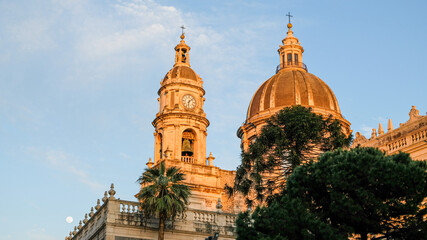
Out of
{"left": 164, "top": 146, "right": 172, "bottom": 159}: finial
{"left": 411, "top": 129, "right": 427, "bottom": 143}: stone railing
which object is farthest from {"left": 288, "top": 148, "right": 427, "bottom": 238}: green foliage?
{"left": 164, "top": 146, "right": 172, "bottom": 159}: finial

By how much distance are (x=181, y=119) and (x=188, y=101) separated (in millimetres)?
2091

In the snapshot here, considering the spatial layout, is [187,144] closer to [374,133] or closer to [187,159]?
[187,159]

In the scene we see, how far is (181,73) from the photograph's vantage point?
57.0 metres

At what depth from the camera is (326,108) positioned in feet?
186

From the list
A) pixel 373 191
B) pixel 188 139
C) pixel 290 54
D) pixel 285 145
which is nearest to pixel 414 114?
pixel 285 145

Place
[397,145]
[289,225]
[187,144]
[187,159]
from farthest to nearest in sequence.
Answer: [187,144]
[187,159]
[397,145]
[289,225]

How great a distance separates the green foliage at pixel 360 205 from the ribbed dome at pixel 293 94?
2876cm

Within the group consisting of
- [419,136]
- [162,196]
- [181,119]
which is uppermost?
[181,119]

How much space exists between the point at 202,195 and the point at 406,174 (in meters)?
27.7

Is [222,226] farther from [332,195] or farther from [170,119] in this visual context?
[170,119]

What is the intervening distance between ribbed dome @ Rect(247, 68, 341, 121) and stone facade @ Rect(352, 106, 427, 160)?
15.9 meters

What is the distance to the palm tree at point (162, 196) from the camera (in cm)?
3341

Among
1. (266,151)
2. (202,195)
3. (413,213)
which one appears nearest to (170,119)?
(202,195)

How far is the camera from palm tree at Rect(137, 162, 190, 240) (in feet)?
110
